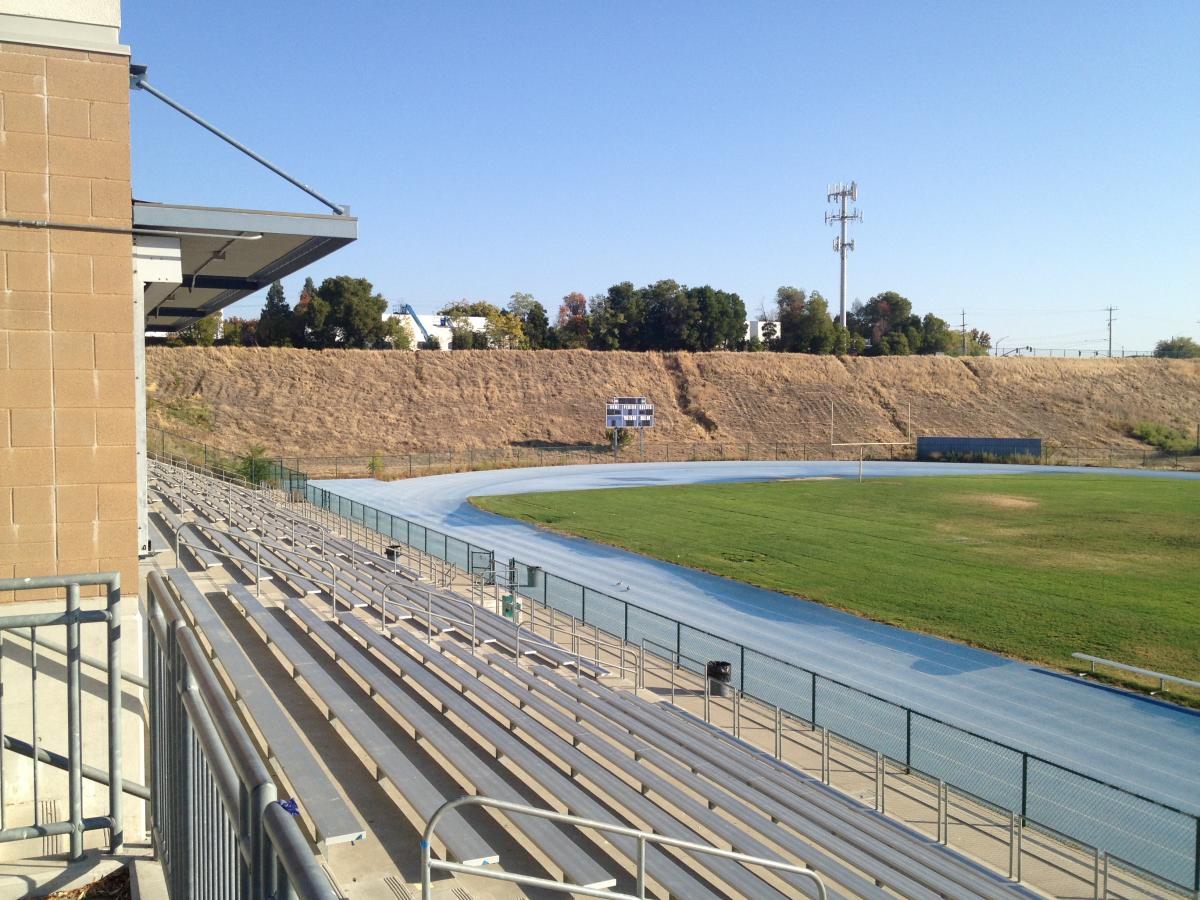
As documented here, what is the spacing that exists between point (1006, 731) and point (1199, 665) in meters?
5.91

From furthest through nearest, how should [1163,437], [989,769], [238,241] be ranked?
[1163,437], [989,769], [238,241]

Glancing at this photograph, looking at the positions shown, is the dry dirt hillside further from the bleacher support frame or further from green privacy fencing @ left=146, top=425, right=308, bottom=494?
the bleacher support frame

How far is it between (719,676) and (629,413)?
4930cm

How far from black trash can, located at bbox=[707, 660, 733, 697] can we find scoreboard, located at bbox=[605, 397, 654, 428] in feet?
158

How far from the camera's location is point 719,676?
1555 centimetres

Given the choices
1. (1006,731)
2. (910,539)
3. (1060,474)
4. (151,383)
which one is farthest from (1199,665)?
(151,383)

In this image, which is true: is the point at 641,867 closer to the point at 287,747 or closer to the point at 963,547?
the point at 287,747

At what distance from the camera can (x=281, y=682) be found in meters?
10.9

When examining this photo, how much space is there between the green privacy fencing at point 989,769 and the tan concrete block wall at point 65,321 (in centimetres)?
831

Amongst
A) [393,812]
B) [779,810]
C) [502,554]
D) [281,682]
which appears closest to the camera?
[393,812]

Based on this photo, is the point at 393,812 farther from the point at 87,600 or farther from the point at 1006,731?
the point at 1006,731

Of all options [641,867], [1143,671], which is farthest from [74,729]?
[1143,671]

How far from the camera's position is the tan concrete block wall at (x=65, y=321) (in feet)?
21.9

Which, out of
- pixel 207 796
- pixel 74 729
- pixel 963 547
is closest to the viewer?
pixel 207 796
